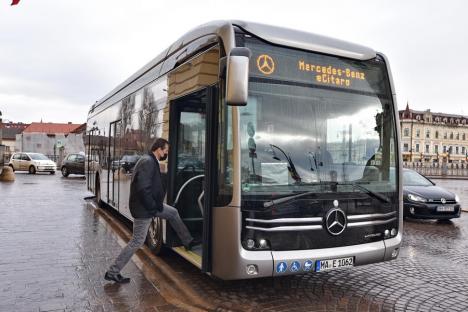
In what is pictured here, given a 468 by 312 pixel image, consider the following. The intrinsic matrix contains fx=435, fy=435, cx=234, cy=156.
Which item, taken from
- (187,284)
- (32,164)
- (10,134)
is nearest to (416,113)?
(32,164)

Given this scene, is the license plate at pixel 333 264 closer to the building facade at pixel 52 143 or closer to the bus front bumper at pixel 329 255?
the bus front bumper at pixel 329 255

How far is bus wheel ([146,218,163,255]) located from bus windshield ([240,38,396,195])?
2455mm

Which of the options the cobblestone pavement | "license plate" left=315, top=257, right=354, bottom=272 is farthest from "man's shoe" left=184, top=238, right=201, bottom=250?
"license plate" left=315, top=257, right=354, bottom=272

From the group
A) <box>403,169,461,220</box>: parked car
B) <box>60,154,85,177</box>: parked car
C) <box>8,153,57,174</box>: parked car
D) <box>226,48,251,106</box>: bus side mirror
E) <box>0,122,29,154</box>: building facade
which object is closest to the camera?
<box>226,48,251,106</box>: bus side mirror

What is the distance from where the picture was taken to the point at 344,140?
5.05 meters

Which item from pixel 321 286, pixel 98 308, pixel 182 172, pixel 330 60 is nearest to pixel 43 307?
pixel 98 308

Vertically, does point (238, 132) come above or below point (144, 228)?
above

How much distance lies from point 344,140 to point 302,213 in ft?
3.49

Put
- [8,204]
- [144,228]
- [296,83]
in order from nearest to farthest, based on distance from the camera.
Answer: [296,83], [144,228], [8,204]

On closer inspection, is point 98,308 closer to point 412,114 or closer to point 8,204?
point 8,204

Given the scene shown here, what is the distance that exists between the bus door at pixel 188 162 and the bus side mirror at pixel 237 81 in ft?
3.96

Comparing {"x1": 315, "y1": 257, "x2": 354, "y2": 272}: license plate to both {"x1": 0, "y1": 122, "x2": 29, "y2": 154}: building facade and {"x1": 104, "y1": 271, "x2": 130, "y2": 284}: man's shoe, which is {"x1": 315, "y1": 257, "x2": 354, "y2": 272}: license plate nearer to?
{"x1": 104, "y1": 271, "x2": 130, "y2": 284}: man's shoe

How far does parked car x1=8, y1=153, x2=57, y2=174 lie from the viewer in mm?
32531

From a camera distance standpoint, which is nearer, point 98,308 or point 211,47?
point 98,308
